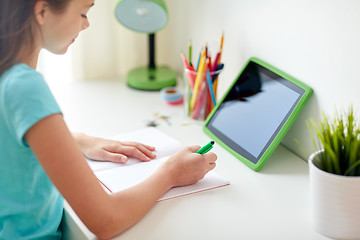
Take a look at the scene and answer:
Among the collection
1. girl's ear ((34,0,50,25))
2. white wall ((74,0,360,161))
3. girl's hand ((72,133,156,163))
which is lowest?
girl's hand ((72,133,156,163))

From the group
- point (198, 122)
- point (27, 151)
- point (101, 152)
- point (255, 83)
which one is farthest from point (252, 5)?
point (27, 151)

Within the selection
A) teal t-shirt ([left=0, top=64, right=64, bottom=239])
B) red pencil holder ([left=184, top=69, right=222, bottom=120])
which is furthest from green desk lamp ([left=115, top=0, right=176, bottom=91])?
teal t-shirt ([left=0, top=64, right=64, bottom=239])

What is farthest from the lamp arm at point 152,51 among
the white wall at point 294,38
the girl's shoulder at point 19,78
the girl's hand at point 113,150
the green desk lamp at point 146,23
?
the girl's shoulder at point 19,78

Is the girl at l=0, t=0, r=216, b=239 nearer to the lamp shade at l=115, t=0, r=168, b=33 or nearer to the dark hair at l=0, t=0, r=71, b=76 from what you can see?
the dark hair at l=0, t=0, r=71, b=76

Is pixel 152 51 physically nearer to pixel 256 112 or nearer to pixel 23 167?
pixel 256 112

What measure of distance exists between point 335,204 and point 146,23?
94 centimetres

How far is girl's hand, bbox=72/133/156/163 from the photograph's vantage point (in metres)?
1.11

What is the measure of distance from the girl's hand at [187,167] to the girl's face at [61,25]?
32cm

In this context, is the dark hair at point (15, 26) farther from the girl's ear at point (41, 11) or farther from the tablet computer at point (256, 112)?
the tablet computer at point (256, 112)

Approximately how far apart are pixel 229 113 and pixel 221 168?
0.64ft

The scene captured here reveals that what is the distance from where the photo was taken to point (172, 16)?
68.9 inches

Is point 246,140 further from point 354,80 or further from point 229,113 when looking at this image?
point 354,80

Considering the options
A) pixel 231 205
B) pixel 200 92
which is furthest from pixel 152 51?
pixel 231 205

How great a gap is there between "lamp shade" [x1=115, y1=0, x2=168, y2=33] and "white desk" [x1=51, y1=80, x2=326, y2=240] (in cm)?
38
